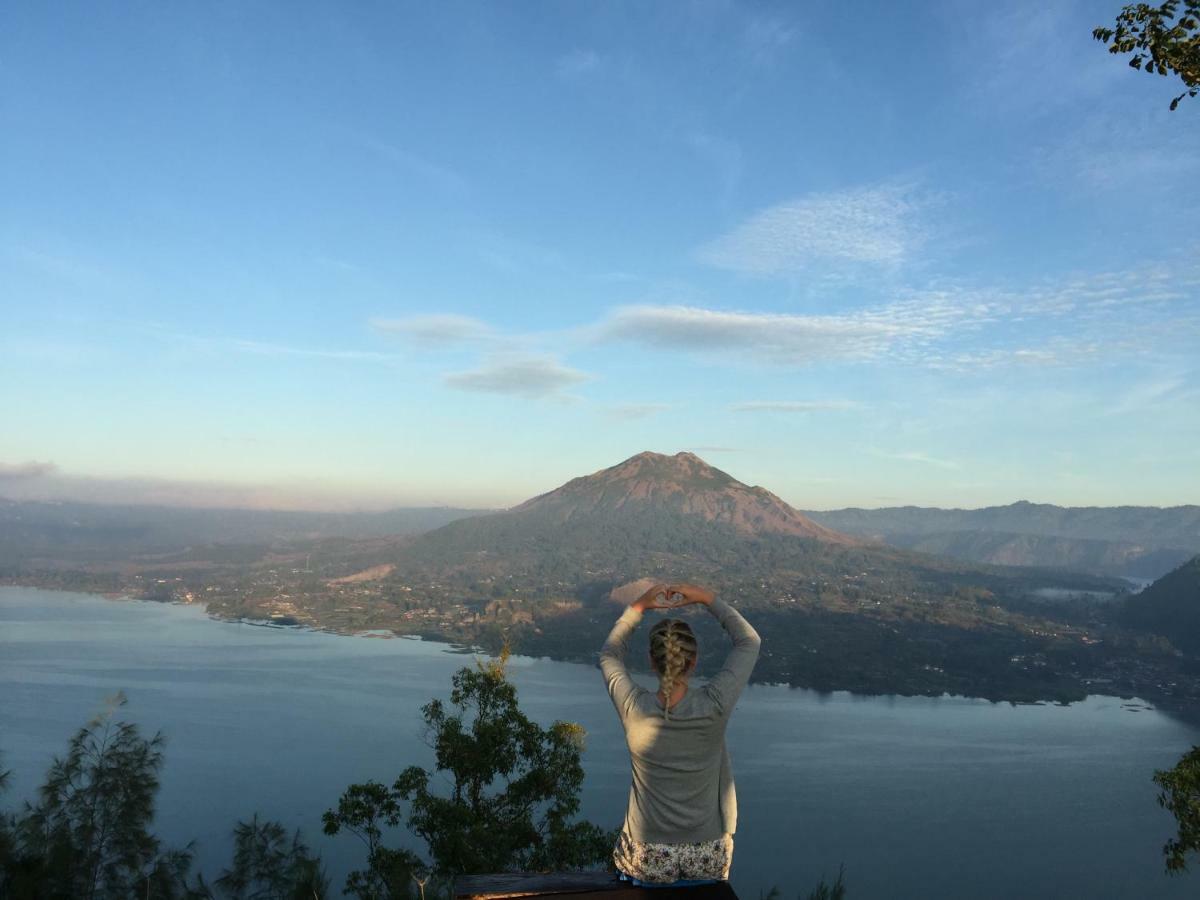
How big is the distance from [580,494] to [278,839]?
17059 cm

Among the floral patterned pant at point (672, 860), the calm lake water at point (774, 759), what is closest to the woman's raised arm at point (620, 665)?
the floral patterned pant at point (672, 860)

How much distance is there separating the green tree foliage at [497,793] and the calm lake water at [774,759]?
20.1m

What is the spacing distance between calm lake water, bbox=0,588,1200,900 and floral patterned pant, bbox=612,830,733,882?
26.6 metres

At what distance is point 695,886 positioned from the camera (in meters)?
1.97

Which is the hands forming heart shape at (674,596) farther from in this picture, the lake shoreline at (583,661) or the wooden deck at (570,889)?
the lake shoreline at (583,661)

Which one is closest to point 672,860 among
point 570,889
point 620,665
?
point 570,889

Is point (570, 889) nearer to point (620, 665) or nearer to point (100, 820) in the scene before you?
point (620, 665)

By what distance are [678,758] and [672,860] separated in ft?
0.85

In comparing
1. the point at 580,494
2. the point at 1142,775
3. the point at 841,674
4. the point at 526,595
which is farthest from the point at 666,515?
the point at 1142,775

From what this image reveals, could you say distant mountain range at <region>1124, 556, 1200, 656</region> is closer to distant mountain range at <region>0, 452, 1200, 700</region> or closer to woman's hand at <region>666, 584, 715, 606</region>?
distant mountain range at <region>0, 452, 1200, 700</region>

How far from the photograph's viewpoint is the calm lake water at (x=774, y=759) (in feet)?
96.6

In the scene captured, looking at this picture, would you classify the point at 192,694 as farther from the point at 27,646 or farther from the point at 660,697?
the point at 660,697

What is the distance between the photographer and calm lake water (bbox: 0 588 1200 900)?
29438 millimetres

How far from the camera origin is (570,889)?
1955mm
